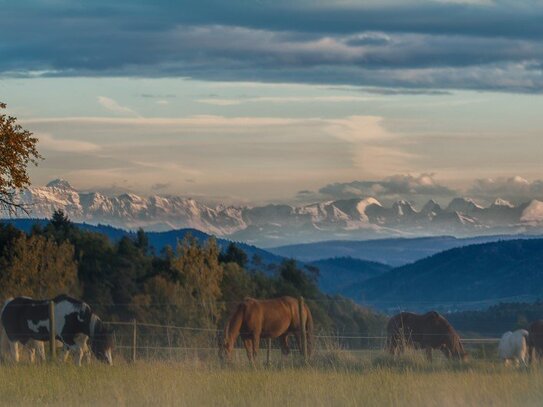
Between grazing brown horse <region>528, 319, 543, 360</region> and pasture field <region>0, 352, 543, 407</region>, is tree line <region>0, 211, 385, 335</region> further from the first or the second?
pasture field <region>0, 352, 543, 407</region>

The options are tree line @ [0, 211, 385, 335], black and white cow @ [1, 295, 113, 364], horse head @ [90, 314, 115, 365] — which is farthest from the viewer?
tree line @ [0, 211, 385, 335]

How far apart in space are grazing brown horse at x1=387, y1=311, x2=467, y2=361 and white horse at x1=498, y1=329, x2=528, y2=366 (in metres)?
3.47

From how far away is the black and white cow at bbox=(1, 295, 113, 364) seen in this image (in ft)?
113

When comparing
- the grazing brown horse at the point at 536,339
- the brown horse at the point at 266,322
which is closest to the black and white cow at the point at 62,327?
the brown horse at the point at 266,322

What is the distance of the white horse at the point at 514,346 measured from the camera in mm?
34781

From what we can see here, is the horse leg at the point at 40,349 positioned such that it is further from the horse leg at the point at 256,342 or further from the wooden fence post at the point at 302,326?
the wooden fence post at the point at 302,326

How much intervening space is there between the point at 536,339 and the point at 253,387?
14.4 m

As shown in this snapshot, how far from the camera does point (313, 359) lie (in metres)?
32.2

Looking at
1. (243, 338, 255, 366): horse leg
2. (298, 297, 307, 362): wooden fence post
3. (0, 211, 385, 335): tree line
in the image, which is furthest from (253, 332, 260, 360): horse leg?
(0, 211, 385, 335): tree line

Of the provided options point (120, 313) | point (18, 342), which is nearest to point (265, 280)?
point (120, 313)

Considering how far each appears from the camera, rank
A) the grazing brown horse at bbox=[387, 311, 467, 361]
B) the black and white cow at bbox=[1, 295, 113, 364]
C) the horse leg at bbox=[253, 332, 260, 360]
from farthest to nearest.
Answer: the grazing brown horse at bbox=[387, 311, 467, 361] < the horse leg at bbox=[253, 332, 260, 360] < the black and white cow at bbox=[1, 295, 113, 364]

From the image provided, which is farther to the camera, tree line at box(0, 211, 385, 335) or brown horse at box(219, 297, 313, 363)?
tree line at box(0, 211, 385, 335)

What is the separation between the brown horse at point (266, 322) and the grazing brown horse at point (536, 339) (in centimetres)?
549

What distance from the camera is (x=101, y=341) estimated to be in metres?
34.4
